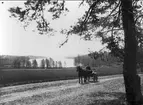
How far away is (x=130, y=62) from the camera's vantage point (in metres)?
9.18

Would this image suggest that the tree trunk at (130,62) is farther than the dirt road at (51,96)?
No

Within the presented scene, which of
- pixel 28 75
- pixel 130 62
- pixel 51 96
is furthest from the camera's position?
pixel 28 75

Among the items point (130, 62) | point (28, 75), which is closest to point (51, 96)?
point (130, 62)

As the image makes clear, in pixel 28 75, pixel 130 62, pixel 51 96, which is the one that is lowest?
pixel 51 96

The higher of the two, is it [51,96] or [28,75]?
[28,75]

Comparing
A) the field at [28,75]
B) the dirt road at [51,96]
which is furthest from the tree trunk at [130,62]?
the field at [28,75]

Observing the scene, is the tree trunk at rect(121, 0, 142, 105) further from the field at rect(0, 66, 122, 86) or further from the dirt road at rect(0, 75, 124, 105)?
the field at rect(0, 66, 122, 86)

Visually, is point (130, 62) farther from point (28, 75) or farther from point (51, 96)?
point (28, 75)

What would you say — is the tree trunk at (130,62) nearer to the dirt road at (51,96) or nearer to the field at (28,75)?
the dirt road at (51,96)

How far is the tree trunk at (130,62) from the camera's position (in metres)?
9.01

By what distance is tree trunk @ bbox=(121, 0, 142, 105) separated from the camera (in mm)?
9008

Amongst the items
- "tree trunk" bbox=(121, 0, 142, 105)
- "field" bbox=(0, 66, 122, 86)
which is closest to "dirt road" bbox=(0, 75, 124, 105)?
"tree trunk" bbox=(121, 0, 142, 105)

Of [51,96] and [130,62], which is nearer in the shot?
[130,62]

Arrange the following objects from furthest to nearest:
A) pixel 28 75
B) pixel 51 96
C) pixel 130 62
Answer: pixel 28 75 → pixel 51 96 → pixel 130 62
